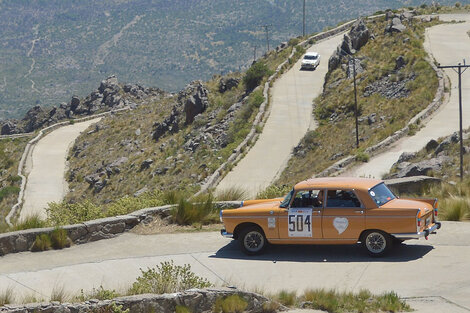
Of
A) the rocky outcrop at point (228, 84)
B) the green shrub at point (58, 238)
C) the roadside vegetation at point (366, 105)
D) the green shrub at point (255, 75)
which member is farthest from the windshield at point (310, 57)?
the green shrub at point (58, 238)

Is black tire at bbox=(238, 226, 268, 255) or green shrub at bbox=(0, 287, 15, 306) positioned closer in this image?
green shrub at bbox=(0, 287, 15, 306)

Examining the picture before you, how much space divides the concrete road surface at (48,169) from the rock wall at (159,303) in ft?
117

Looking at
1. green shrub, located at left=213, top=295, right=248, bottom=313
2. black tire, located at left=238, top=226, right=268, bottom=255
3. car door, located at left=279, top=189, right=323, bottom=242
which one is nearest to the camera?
green shrub, located at left=213, top=295, right=248, bottom=313

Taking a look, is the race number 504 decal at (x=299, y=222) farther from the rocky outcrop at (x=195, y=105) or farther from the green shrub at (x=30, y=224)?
the rocky outcrop at (x=195, y=105)

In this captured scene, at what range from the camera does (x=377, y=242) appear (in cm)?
1382

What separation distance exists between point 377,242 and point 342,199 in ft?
3.30

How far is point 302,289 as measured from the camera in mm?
12453

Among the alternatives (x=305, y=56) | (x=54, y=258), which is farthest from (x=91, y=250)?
(x=305, y=56)

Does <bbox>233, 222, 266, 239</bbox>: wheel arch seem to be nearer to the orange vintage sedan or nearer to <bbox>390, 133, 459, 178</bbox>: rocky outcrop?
the orange vintage sedan

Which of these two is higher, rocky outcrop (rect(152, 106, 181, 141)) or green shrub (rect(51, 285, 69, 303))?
rocky outcrop (rect(152, 106, 181, 141))

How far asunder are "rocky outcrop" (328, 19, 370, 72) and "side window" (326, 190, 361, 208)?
158ft

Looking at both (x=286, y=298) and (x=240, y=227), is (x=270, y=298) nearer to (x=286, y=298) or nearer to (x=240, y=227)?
(x=286, y=298)

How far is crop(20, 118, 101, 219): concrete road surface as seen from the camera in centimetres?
5675

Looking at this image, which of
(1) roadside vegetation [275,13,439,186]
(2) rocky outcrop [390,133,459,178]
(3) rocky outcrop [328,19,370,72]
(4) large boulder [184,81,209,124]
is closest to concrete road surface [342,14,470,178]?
(1) roadside vegetation [275,13,439,186]
